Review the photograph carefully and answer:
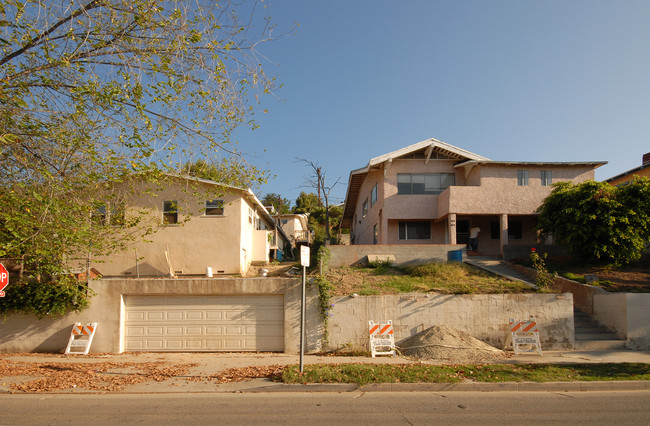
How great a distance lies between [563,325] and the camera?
43.2ft

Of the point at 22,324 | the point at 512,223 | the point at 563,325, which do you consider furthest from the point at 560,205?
the point at 22,324

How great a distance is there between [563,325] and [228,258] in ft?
42.5

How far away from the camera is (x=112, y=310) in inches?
531

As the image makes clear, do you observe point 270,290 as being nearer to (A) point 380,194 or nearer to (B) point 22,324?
(B) point 22,324

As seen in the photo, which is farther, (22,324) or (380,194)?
(380,194)

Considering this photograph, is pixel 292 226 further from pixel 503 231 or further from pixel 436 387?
pixel 436 387

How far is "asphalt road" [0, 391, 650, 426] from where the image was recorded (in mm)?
6645

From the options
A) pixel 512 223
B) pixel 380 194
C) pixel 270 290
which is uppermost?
pixel 380 194

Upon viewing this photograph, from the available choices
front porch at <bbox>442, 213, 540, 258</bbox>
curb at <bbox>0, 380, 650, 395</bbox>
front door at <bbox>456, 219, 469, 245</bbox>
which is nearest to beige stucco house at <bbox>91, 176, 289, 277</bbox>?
curb at <bbox>0, 380, 650, 395</bbox>

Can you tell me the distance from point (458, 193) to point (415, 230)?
3.30 m

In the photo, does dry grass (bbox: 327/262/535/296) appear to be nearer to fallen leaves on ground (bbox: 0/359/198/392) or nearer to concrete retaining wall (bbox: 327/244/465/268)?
concrete retaining wall (bbox: 327/244/465/268)

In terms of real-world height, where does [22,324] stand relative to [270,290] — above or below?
below

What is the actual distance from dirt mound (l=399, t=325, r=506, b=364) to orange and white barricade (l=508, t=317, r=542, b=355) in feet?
1.76

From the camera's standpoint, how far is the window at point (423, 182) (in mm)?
23438
